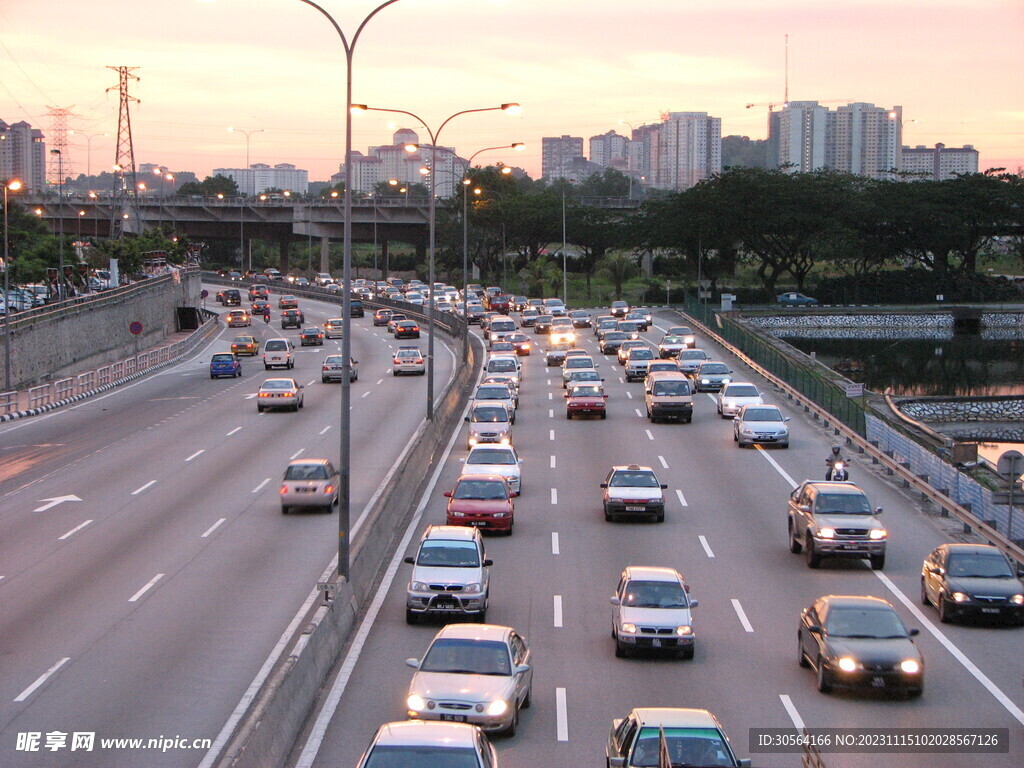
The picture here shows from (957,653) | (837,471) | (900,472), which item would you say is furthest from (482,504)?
(900,472)

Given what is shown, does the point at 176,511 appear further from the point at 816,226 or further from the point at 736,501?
the point at 816,226

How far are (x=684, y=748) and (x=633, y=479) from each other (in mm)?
18228

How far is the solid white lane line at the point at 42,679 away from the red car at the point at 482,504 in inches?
449

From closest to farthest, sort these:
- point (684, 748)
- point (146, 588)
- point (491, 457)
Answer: point (684, 748) < point (146, 588) < point (491, 457)

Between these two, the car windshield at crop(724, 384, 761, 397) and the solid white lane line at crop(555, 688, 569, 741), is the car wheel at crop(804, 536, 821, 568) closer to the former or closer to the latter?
the solid white lane line at crop(555, 688, 569, 741)

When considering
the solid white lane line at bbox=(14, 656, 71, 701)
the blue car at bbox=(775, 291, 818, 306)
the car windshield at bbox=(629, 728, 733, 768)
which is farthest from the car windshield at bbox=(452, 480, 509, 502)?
the blue car at bbox=(775, 291, 818, 306)

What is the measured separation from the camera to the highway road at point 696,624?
17.2m

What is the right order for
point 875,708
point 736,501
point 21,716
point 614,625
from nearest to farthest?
point 21,716 → point 875,708 → point 614,625 → point 736,501

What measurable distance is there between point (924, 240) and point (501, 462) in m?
90.1

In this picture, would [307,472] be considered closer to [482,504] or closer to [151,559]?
[482,504]

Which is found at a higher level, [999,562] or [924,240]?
[924,240]

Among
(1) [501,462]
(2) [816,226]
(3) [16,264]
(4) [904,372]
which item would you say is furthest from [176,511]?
(2) [816,226]

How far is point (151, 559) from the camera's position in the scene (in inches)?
1030

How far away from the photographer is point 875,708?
1809 cm
